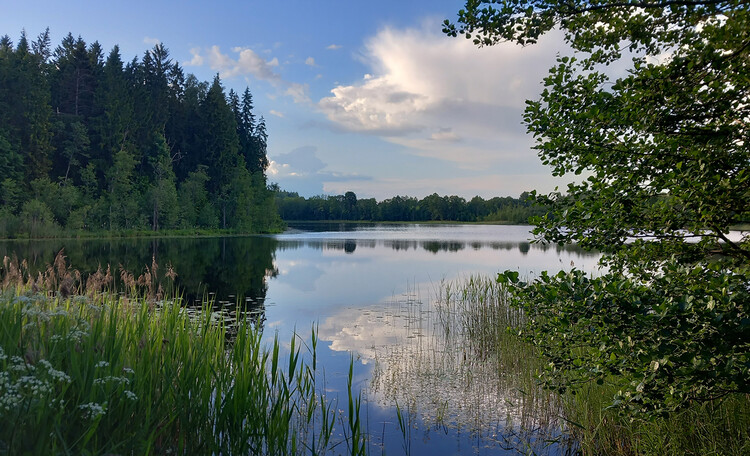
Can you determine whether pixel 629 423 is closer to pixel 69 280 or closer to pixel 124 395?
pixel 124 395

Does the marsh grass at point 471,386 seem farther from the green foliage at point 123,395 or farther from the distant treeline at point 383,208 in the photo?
the distant treeline at point 383,208

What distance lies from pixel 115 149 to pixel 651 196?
66353 mm

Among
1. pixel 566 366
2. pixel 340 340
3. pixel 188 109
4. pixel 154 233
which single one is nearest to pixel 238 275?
pixel 340 340

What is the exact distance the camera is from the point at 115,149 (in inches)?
2308

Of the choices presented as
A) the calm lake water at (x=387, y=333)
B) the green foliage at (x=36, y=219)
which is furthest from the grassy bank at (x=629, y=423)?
the green foliage at (x=36, y=219)

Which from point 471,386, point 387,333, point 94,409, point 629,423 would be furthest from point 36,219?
point 629,423

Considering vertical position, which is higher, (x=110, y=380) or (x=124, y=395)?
(x=110, y=380)

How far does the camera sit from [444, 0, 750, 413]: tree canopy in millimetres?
3383

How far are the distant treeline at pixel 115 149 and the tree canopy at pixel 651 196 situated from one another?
52972 mm

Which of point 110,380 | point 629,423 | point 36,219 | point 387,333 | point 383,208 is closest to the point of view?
point 110,380

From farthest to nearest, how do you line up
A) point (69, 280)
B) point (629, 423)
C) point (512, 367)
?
point (512, 367) → point (69, 280) → point (629, 423)

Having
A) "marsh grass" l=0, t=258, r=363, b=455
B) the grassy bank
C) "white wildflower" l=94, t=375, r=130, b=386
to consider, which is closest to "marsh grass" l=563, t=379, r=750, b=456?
the grassy bank

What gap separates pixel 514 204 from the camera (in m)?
149

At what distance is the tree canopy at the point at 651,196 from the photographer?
3.38 metres
